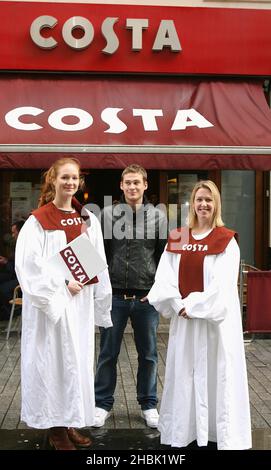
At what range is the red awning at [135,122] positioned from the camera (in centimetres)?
739

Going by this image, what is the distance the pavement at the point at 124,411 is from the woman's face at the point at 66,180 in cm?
190

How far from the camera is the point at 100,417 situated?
4.85 meters

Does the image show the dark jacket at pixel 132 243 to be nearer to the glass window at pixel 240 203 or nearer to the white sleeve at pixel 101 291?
the white sleeve at pixel 101 291

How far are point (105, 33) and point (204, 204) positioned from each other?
515 cm

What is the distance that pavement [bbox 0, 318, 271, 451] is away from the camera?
4.49 meters

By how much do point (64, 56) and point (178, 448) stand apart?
20.1 feet

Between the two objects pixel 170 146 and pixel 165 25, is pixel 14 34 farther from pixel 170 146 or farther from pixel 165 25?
pixel 170 146

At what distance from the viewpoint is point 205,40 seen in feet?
28.9

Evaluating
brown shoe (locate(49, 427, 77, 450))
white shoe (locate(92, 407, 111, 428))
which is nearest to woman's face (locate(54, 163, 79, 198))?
brown shoe (locate(49, 427, 77, 450))

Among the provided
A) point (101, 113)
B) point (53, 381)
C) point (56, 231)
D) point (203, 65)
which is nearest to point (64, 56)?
point (101, 113)

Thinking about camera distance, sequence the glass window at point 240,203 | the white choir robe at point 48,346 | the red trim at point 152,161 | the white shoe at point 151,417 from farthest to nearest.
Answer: the glass window at point 240,203 < the red trim at point 152,161 < the white shoe at point 151,417 < the white choir robe at point 48,346

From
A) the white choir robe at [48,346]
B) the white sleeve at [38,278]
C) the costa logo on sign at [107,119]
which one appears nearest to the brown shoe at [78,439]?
the white choir robe at [48,346]

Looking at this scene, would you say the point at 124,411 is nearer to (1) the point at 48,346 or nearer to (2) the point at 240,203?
(1) the point at 48,346

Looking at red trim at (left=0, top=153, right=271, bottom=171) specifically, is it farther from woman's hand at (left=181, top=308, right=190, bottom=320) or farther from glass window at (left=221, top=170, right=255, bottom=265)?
woman's hand at (left=181, top=308, right=190, bottom=320)
